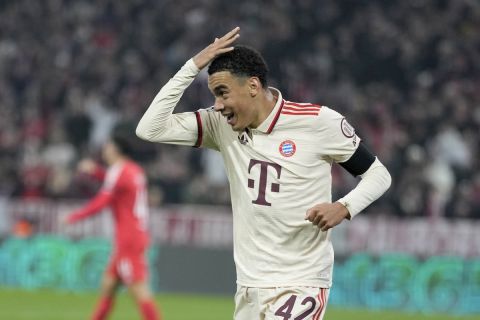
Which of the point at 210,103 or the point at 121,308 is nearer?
the point at 121,308

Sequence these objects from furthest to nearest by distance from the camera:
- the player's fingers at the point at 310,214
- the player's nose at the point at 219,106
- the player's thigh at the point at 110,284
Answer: the player's thigh at the point at 110,284 < the player's nose at the point at 219,106 < the player's fingers at the point at 310,214

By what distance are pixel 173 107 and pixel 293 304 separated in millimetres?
1245

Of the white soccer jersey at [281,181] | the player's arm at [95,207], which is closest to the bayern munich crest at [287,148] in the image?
the white soccer jersey at [281,181]

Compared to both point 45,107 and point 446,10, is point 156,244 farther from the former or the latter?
point 446,10

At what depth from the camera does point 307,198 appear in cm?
685

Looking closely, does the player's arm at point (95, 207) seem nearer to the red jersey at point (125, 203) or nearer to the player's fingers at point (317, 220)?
the red jersey at point (125, 203)

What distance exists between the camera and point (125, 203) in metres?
12.8

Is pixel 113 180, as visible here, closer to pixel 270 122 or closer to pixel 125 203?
pixel 125 203

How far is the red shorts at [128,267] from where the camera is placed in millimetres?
12539

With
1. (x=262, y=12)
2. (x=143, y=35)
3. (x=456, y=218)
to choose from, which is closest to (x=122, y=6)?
(x=143, y=35)

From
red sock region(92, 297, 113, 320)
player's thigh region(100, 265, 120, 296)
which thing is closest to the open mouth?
red sock region(92, 297, 113, 320)

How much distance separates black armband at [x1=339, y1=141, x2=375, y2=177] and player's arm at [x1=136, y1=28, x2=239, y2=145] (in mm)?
860

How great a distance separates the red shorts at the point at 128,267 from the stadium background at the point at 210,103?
7.06ft

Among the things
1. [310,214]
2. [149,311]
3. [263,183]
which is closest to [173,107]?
[263,183]
